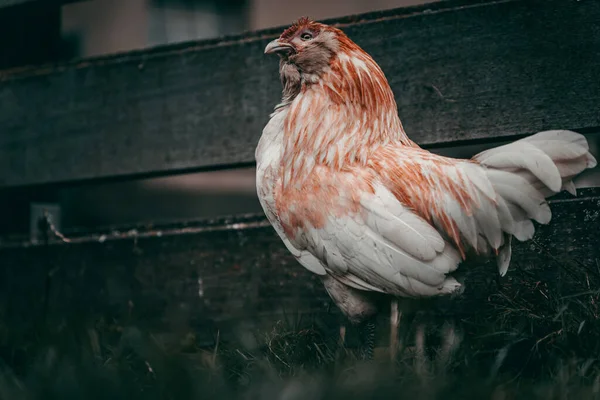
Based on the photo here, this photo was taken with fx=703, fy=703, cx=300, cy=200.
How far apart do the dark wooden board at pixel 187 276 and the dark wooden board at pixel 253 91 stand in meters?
0.33

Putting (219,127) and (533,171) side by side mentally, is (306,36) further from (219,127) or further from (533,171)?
(219,127)

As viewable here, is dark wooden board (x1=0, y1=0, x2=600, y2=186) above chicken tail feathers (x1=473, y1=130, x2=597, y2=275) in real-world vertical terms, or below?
above

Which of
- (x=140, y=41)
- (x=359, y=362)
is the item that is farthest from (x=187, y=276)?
(x=140, y=41)

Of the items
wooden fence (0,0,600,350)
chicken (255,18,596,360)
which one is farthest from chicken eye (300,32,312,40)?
wooden fence (0,0,600,350)

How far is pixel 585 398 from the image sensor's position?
1.65 meters

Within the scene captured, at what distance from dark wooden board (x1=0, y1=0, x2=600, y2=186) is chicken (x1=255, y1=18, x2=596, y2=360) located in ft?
1.92

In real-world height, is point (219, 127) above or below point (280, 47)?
below

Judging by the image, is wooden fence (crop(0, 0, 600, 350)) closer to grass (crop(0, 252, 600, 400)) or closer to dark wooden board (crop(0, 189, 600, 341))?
dark wooden board (crop(0, 189, 600, 341))

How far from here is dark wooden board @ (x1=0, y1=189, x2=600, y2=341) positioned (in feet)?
8.36

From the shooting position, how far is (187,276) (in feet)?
10.1

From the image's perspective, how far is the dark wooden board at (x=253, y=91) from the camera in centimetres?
261

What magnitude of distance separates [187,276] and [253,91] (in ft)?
2.81

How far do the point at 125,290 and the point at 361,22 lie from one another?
156 centimetres

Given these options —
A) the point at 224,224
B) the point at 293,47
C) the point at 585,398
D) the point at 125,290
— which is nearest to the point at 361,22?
the point at 293,47
